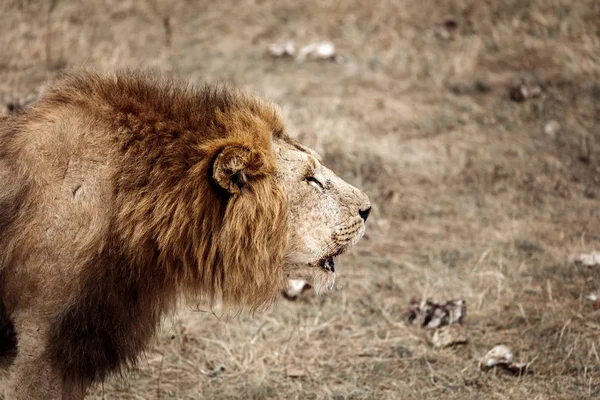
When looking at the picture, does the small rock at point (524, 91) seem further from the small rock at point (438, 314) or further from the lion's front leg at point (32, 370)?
the lion's front leg at point (32, 370)

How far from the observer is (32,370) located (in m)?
2.74

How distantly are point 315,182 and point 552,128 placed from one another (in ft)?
13.9

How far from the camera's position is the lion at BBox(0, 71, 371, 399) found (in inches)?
107

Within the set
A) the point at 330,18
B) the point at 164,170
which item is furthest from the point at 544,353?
the point at 330,18

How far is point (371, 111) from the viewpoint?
7.11 metres

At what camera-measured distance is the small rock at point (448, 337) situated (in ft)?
13.9

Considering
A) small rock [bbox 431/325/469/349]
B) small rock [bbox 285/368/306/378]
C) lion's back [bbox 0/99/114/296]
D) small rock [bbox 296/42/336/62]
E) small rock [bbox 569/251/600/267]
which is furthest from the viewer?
small rock [bbox 296/42/336/62]

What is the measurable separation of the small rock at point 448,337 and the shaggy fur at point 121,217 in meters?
1.44

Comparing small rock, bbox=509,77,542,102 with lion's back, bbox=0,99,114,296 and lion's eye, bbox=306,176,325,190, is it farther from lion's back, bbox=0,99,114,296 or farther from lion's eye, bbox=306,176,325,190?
lion's back, bbox=0,99,114,296

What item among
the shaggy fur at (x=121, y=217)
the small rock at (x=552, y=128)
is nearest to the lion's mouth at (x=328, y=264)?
the shaggy fur at (x=121, y=217)

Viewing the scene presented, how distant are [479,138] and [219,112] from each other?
13.7 ft

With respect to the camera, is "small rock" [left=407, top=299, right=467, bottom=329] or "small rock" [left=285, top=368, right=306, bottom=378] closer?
"small rock" [left=285, top=368, right=306, bottom=378]

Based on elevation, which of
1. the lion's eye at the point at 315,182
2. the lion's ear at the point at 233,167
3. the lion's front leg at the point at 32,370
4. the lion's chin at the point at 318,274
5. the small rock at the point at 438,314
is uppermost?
the lion's ear at the point at 233,167

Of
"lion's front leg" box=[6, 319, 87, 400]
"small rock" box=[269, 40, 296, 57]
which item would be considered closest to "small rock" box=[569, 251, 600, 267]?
"lion's front leg" box=[6, 319, 87, 400]
